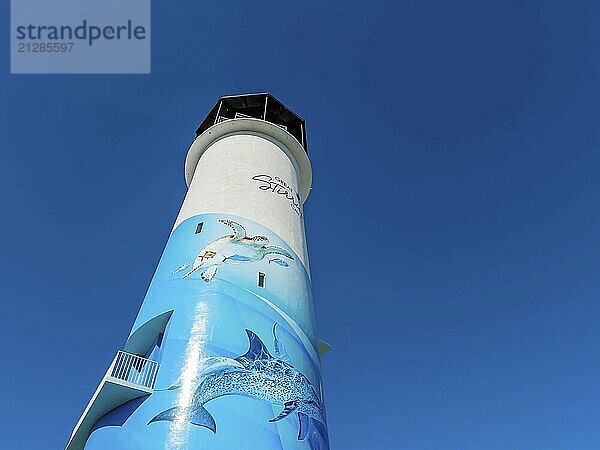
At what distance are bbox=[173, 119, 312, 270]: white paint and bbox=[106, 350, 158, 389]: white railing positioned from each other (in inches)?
242

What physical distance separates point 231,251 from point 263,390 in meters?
4.96

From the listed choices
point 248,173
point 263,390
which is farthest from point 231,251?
point 263,390

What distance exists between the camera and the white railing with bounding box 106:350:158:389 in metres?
14.7

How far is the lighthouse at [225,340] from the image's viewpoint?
13.8 m

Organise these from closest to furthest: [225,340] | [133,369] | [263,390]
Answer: [263,390], [133,369], [225,340]

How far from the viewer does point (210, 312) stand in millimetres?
16047

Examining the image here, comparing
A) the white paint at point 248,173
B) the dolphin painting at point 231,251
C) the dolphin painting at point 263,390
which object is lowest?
the dolphin painting at point 263,390

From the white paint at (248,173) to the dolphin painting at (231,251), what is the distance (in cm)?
87

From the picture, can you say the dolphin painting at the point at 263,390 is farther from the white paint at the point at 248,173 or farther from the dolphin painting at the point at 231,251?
the white paint at the point at 248,173

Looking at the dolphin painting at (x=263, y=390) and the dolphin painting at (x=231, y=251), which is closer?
the dolphin painting at (x=263, y=390)

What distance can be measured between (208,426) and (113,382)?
9.37 ft

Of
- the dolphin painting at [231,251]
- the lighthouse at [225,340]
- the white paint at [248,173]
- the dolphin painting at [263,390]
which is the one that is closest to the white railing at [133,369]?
the lighthouse at [225,340]

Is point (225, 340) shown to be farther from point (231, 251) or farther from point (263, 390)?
point (231, 251)

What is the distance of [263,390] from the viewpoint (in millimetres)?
14625
